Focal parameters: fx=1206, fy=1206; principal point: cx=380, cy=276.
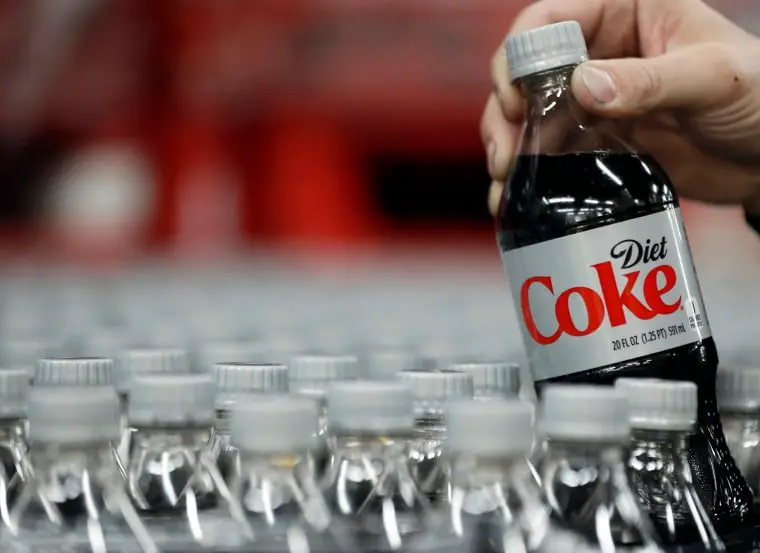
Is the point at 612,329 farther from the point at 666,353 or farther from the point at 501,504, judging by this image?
the point at 501,504

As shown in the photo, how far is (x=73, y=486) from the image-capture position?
0.94 m

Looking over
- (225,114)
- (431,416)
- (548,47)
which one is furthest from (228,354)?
(225,114)

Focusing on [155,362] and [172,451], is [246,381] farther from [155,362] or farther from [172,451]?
[155,362]

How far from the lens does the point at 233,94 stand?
4383 mm

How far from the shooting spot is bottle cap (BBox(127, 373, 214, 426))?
976 mm

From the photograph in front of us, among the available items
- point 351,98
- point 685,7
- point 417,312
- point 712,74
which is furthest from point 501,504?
point 351,98

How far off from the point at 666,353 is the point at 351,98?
3353 millimetres

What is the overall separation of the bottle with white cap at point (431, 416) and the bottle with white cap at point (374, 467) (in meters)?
0.09

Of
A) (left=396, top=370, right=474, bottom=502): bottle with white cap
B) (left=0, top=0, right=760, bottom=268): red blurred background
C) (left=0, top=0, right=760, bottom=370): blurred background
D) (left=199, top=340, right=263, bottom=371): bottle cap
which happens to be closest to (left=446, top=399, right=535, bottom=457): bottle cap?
(left=396, top=370, right=474, bottom=502): bottle with white cap

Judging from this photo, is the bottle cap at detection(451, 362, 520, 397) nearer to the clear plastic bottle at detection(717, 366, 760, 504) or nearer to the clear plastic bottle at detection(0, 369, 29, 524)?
the clear plastic bottle at detection(717, 366, 760, 504)

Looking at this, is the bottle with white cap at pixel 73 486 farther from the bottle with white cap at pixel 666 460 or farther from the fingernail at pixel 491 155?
the fingernail at pixel 491 155

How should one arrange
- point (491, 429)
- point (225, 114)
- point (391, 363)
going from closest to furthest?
point (491, 429)
point (391, 363)
point (225, 114)

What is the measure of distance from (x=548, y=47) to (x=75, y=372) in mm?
551

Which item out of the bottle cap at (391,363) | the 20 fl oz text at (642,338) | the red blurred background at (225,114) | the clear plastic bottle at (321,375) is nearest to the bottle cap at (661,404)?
the 20 fl oz text at (642,338)
